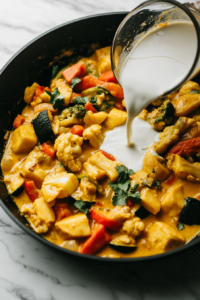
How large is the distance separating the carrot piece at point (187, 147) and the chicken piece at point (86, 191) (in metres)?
0.97

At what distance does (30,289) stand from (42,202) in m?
0.79

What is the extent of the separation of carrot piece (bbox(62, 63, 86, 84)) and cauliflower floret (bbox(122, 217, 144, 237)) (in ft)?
6.48

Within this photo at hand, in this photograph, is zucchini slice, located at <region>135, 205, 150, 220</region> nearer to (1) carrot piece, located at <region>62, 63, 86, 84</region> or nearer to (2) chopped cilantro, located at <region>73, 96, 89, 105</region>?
(2) chopped cilantro, located at <region>73, 96, 89, 105</region>

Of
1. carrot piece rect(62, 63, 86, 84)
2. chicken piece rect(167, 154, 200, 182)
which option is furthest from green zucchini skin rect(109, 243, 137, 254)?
Result: carrot piece rect(62, 63, 86, 84)

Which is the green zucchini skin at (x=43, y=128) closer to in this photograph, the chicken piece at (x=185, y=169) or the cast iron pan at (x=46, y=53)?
the cast iron pan at (x=46, y=53)

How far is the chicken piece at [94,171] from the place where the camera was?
308 cm

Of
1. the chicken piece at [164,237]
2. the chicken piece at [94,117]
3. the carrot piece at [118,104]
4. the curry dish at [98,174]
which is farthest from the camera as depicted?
the carrot piece at [118,104]

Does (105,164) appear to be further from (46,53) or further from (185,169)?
(46,53)

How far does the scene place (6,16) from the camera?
→ 13.8ft

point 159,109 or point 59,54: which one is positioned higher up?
point 59,54

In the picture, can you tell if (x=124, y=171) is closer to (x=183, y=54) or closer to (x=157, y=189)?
(x=157, y=189)

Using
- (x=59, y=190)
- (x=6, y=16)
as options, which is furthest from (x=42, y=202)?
(x=6, y=16)

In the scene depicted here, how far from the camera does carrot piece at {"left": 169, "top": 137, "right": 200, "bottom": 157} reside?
3.22 m

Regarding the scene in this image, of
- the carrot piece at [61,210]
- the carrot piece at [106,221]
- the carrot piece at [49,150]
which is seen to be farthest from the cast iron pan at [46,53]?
the carrot piece at [106,221]
